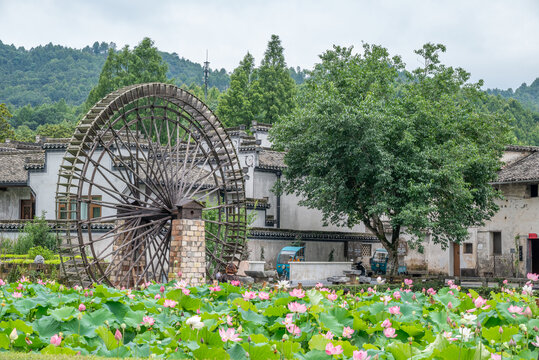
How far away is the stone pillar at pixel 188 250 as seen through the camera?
19.2 meters

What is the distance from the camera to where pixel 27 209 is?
32281 mm

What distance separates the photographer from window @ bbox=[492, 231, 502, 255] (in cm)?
3334

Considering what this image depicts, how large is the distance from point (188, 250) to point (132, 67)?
93.2ft

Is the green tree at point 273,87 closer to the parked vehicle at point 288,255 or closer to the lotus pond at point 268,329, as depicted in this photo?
the parked vehicle at point 288,255

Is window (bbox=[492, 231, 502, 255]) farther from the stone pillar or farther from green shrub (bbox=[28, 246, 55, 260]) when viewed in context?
green shrub (bbox=[28, 246, 55, 260])

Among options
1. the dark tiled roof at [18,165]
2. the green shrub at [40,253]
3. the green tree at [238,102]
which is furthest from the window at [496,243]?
the dark tiled roof at [18,165]

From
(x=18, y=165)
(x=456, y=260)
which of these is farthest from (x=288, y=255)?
(x=18, y=165)

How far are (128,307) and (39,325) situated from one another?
4.39 ft

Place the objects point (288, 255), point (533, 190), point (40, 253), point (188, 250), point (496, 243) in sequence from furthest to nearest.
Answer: point (496, 243) < point (533, 190) < point (288, 255) < point (40, 253) < point (188, 250)

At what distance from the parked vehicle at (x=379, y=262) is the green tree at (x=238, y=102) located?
17.9m

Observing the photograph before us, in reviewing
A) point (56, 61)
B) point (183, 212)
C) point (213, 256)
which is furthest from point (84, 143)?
point (56, 61)

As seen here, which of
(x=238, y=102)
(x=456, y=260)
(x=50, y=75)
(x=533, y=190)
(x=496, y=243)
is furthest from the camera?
(x=50, y=75)

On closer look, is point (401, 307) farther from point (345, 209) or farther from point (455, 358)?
point (345, 209)

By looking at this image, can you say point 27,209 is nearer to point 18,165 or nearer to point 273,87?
point 18,165
